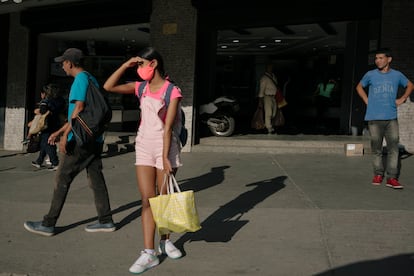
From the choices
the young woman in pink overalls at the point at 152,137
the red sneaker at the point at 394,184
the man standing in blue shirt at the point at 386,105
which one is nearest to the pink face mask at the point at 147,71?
the young woman in pink overalls at the point at 152,137

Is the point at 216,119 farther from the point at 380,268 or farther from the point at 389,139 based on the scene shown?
the point at 380,268

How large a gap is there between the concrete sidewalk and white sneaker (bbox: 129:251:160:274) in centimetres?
7

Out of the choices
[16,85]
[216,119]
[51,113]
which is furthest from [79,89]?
[16,85]

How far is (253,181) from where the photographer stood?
7.77 m

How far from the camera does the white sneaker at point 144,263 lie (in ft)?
13.3

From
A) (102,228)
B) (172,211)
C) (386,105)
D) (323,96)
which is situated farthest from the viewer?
(323,96)

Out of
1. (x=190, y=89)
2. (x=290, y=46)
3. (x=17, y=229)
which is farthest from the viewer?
(x=290, y=46)

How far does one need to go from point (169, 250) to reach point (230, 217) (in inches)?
56.5

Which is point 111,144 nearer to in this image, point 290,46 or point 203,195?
point 203,195

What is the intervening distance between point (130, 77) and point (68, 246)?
1358 cm

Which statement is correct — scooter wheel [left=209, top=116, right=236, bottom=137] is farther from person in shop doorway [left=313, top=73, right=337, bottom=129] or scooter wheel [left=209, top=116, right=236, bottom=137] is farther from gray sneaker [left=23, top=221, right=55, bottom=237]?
gray sneaker [left=23, top=221, right=55, bottom=237]

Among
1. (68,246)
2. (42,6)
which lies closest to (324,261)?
(68,246)

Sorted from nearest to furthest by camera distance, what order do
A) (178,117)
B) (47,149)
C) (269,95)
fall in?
(178,117), (47,149), (269,95)

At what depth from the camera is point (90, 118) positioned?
16.3 ft
